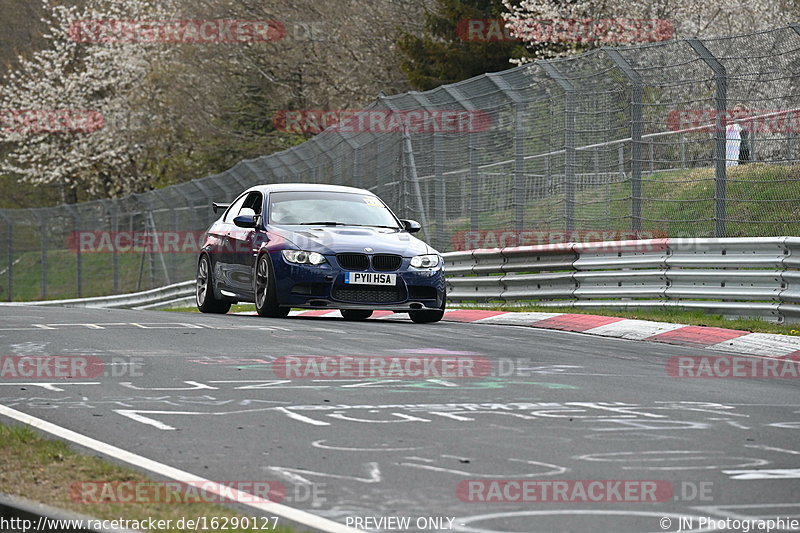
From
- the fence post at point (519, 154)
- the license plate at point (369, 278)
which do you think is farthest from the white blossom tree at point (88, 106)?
the license plate at point (369, 278)

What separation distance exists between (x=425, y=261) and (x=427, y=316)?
815 mm

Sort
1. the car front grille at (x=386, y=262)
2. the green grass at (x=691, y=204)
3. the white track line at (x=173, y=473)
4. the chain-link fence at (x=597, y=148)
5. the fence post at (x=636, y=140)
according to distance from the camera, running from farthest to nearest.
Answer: the fence post at (x=636, y=140), the car front grille at (x=386, y=262), the chain-link fence at (x=597, y=148), the green grass at (x=691, y=204), the white track line at (x=173, y=473)

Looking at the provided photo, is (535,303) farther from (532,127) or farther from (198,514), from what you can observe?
(198,514)

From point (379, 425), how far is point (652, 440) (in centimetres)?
145

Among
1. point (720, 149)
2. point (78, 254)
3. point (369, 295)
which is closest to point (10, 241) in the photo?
point (78, 254)

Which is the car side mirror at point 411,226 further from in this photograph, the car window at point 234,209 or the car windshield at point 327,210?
the car window at point 234,209

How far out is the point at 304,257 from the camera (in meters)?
14.6

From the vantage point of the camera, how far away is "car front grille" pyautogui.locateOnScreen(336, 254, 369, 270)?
14.6 m

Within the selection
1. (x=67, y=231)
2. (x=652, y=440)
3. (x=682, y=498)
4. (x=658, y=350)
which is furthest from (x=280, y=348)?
(x=67, y=231)

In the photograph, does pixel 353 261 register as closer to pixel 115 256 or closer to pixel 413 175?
pixel 413 175

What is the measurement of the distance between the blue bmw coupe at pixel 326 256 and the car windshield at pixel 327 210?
0.01 metres

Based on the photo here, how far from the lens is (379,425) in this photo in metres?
7.34

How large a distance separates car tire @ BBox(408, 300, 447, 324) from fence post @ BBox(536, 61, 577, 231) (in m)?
2.65

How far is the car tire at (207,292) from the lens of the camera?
17.5 meters
